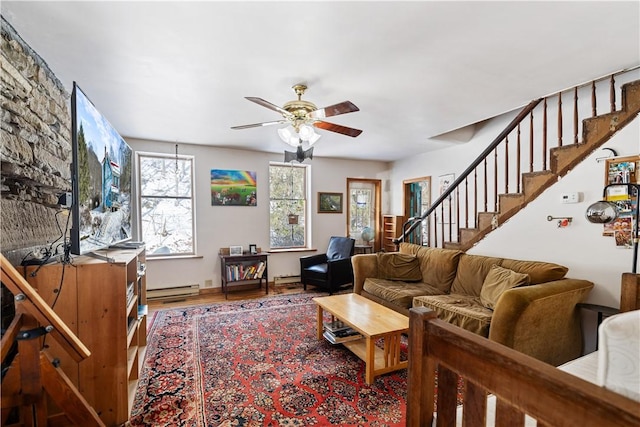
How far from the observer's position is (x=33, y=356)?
1155 mm

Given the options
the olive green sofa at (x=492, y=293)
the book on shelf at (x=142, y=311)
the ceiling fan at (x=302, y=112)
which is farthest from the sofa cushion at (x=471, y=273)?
the book on shelf at (x=142, y=311)

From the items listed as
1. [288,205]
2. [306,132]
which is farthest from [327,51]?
[288,205]

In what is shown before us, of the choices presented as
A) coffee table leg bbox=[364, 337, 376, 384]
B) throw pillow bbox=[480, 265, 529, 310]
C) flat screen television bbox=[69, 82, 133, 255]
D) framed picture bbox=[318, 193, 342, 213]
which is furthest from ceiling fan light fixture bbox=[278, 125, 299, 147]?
framed picture bbox=[318, 193, 342, 213]

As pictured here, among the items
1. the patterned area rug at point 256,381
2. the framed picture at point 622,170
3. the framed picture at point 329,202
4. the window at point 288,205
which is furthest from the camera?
the framed picture at point 329,202

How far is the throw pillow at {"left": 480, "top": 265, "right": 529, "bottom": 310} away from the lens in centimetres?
238

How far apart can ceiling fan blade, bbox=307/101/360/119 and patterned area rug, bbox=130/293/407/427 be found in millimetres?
2031

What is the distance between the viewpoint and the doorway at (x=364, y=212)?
582cm

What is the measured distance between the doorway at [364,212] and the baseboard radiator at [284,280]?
1.38 meters

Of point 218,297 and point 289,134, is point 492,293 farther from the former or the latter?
point 218,297

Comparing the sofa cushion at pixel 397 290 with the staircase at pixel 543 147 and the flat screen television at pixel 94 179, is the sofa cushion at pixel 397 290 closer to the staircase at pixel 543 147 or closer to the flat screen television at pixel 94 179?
the staircase at pixel 543 147

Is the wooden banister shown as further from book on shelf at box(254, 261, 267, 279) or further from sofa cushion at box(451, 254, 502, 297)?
book on shelf at box(254, 261, 267, 279)

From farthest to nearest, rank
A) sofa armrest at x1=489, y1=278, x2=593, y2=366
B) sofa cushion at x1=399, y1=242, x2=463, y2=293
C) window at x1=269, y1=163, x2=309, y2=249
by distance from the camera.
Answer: window at x1=269, y1=163, x2=309, y2=249 < sofa cushion at x1=399, y1=242, x2=463, y2=293 < sofa armrest at x1=489, y1=278, x2=593, y2=366

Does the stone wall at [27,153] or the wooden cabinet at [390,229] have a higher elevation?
the stone wall at [27,153]

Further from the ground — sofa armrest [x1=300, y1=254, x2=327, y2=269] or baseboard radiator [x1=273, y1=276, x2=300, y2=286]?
sofa armrest [x1=300, y1=254, x2=327, y2=269]
